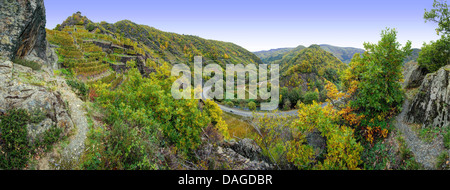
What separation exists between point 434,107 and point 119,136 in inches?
705

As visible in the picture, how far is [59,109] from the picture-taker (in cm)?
782

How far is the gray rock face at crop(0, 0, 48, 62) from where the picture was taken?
10.6 m

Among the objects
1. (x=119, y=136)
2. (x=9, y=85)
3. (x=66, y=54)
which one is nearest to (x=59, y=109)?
(x=9, y=85)

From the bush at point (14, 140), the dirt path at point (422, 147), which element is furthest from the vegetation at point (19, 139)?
the dirt path at point (422, 147)

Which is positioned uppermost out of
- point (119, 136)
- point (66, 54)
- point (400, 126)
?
point (66, 54)

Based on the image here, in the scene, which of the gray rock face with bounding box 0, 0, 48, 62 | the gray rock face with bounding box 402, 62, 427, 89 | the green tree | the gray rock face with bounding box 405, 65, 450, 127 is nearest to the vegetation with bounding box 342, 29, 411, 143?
the green tree

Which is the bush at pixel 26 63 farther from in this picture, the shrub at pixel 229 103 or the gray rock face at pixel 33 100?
the shrub at pixel 229 103

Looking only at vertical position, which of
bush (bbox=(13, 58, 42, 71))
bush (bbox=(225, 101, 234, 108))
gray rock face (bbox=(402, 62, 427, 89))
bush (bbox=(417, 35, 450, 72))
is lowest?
bush (bbox=(225, 101, 234, 108))

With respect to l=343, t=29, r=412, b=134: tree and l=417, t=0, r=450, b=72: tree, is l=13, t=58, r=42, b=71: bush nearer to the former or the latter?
l=343, t=29, r=412, b=134: tree

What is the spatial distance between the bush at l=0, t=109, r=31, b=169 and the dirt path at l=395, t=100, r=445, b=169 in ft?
57.5

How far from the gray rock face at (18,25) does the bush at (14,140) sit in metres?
7.12

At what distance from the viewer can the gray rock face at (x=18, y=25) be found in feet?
34.7

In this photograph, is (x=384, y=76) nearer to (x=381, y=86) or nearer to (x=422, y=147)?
(x=381, y=86)
